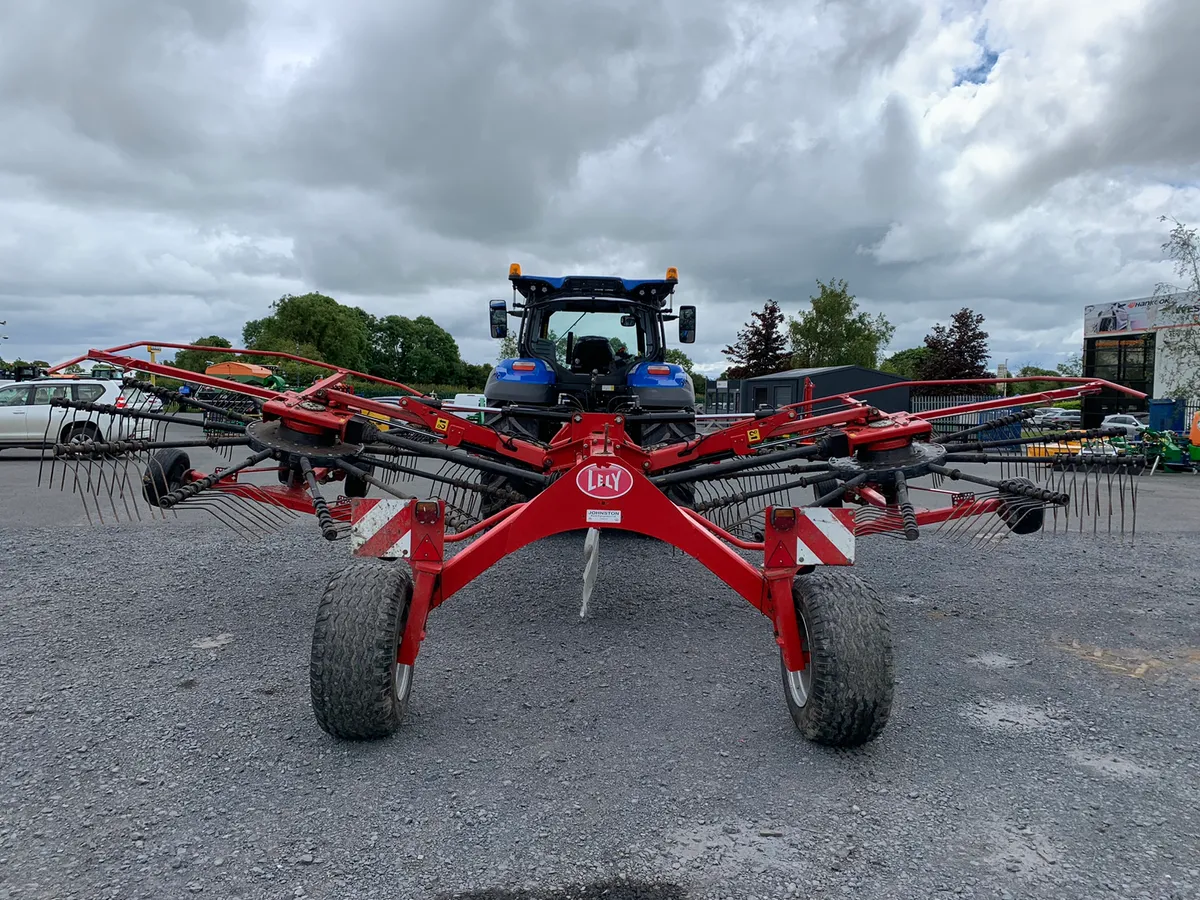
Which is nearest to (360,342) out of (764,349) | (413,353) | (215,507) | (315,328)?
(315,328)

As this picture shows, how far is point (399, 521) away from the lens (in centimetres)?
299

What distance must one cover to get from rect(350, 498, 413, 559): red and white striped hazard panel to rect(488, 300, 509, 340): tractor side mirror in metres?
4.10

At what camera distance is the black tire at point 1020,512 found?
13.2ft

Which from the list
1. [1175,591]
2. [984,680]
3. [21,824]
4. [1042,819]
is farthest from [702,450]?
[1175,591]

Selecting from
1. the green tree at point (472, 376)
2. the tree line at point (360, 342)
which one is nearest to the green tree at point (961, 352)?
the tree line at point (360, 342)

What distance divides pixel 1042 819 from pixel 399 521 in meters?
2.35

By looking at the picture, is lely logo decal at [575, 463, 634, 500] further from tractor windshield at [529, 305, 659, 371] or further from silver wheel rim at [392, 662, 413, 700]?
tractor windshield at [529, 305, 659, 371]

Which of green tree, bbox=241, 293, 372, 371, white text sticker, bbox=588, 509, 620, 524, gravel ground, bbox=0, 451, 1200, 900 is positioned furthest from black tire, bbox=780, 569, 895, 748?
green tree, bbox=241, 293, 372, 371

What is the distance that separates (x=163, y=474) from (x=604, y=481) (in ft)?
8.70

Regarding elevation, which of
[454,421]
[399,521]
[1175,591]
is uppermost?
[454,421]

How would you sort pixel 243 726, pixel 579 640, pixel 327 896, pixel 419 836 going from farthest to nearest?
pixel 579 640 → pixel 243 726 → pixel 419 836 → pixel 327 896

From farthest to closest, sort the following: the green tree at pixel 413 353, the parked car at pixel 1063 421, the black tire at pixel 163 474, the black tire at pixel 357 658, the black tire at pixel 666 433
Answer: the green tree at pixel 413 353 < the black tire at pixel 666 433 < the parked car at pixel 1063 421 < the black tire at pixel 163 474 < the black tire at pixel 357 658

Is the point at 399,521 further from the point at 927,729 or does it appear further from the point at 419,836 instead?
the point at 927,729

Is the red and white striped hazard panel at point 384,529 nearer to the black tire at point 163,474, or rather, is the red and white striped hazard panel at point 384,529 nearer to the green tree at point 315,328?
the black tire at point 163,474
